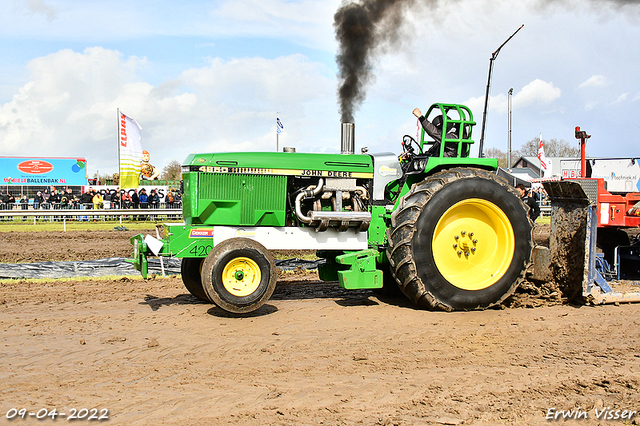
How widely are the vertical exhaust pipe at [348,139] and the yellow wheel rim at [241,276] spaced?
2.08 metres

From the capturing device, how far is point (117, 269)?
9.55 metres

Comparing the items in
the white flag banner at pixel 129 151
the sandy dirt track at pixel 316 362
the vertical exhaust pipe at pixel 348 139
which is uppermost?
the white flag banner at pixel 129 151

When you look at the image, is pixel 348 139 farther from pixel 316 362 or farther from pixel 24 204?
pixel 24 204

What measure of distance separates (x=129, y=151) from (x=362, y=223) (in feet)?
52.3

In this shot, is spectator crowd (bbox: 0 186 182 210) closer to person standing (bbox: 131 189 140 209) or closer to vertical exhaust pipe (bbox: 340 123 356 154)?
person standing (bbox: 131 189 140 209)

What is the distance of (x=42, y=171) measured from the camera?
3328 cm

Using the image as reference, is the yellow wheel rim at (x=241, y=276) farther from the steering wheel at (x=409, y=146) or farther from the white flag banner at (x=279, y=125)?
the white flag banner at (x=279, y=125)

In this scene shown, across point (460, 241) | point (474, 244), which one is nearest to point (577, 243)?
point (474, 244)

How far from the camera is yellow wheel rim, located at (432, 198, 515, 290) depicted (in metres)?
6.54

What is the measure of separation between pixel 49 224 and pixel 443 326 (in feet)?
61.9

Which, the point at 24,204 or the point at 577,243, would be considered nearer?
the point at 577,243

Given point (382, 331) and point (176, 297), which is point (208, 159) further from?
point (382, 331)

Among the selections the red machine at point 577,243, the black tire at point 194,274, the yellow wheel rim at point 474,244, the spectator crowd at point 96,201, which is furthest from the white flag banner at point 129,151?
the red machine at point 577,243

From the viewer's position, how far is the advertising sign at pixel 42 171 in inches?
1299
